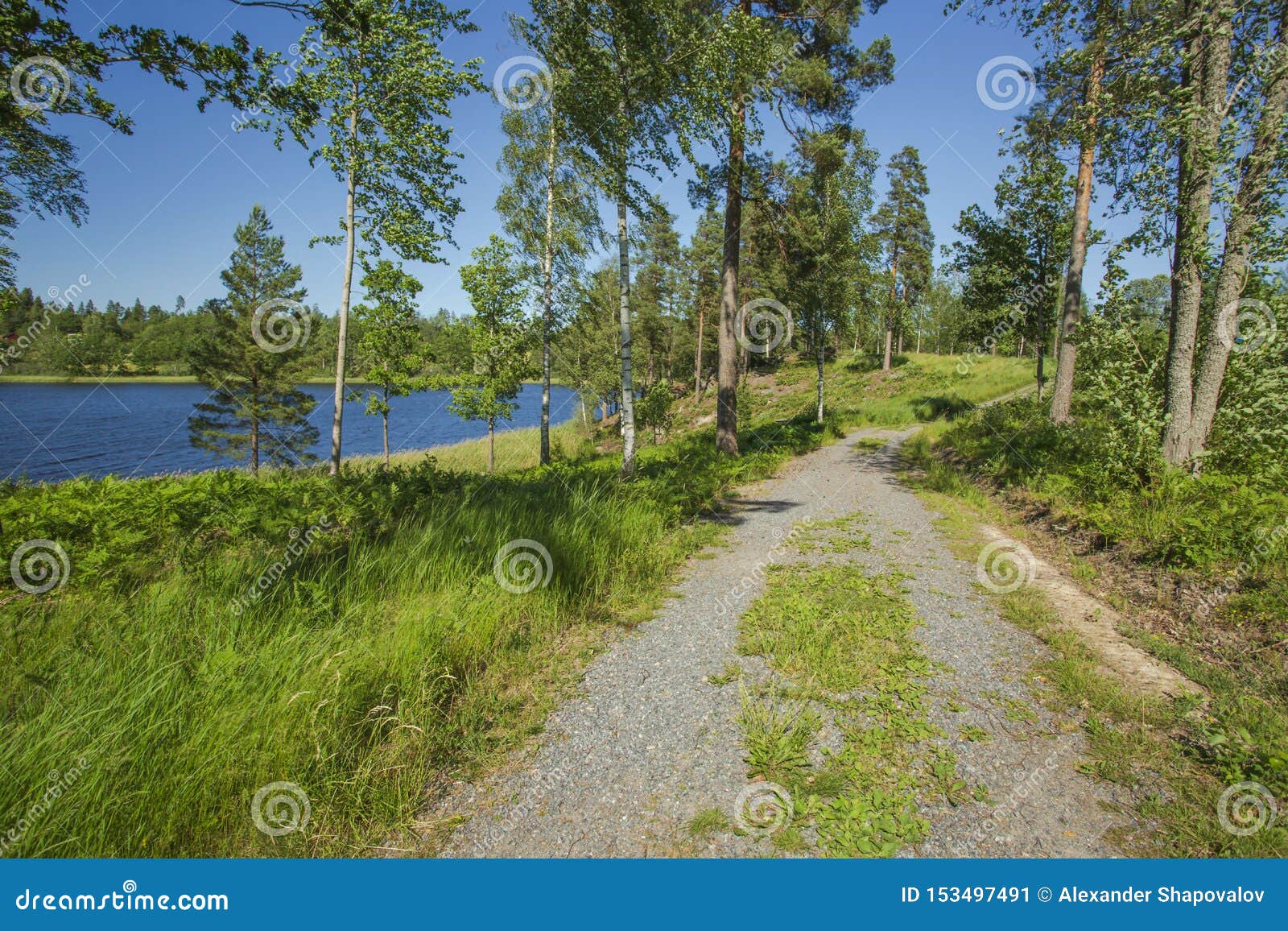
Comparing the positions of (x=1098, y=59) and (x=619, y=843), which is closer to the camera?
(x=619, y=843)

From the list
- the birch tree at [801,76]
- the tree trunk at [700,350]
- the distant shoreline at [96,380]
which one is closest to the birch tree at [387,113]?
the birch tree at [801,76]

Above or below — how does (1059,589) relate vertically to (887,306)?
below

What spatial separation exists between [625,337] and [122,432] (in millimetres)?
47028

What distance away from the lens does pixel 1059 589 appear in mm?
5699

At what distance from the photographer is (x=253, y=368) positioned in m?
21.5

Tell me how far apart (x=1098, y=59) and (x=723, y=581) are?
11023mm

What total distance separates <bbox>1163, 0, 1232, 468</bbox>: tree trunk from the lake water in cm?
1430

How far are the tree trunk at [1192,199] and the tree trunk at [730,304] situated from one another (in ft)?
24.6

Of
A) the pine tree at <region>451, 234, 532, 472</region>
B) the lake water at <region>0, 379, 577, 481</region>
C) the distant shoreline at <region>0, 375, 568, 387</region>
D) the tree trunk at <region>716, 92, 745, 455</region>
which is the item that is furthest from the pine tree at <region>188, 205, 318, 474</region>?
the distant shoreline at <region>0, 375, 568, 387</region>

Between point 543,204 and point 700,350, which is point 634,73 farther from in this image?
point 700,350

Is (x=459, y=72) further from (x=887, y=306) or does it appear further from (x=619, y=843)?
(x=887, y=306)

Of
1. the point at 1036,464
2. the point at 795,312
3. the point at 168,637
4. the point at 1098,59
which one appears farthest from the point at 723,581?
the point at 795,312

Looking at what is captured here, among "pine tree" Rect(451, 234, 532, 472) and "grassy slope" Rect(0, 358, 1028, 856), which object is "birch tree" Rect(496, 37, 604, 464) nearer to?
"pine tree" Rect(451, 234, 532, 472)

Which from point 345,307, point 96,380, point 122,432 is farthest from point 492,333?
point 96,380
